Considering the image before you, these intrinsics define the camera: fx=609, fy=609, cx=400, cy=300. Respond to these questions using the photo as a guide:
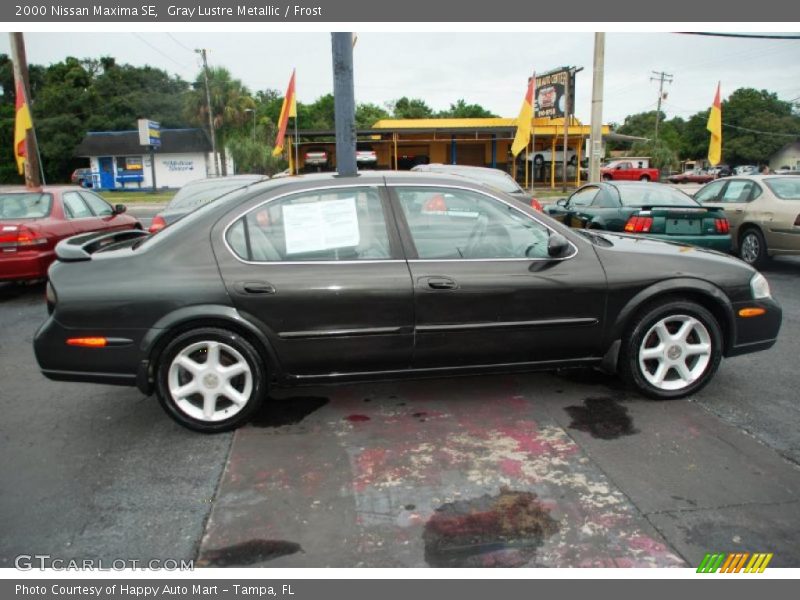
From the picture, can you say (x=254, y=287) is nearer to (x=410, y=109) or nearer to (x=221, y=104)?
(x=221, y=104)

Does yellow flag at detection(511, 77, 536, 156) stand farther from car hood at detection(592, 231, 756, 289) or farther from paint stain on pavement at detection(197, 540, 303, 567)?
paint stain on pavement at detection(197, 540, 303, 567)

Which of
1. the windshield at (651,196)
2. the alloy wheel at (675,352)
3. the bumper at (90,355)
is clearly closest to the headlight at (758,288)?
the alloy wheel at (675,352)

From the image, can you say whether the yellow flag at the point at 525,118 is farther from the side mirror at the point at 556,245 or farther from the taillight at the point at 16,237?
the side mirror at the point at 556,245

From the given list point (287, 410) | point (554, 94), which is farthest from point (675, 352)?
point (554, 94)

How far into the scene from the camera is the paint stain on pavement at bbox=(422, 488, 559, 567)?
2.55m

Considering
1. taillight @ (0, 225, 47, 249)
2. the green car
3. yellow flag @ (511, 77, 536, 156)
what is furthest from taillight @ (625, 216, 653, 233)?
yellow flag @ (511, 77, 536, 156)

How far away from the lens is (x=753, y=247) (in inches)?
366

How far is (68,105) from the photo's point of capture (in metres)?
54.9

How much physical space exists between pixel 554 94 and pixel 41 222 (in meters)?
27.3

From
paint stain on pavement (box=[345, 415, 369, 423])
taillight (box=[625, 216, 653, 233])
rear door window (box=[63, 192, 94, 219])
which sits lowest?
paint stain on pavement (box=[345, 415, 369, 423])

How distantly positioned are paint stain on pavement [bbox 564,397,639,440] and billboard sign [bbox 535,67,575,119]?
27392 mm

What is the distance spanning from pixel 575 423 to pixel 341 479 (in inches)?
62.0
